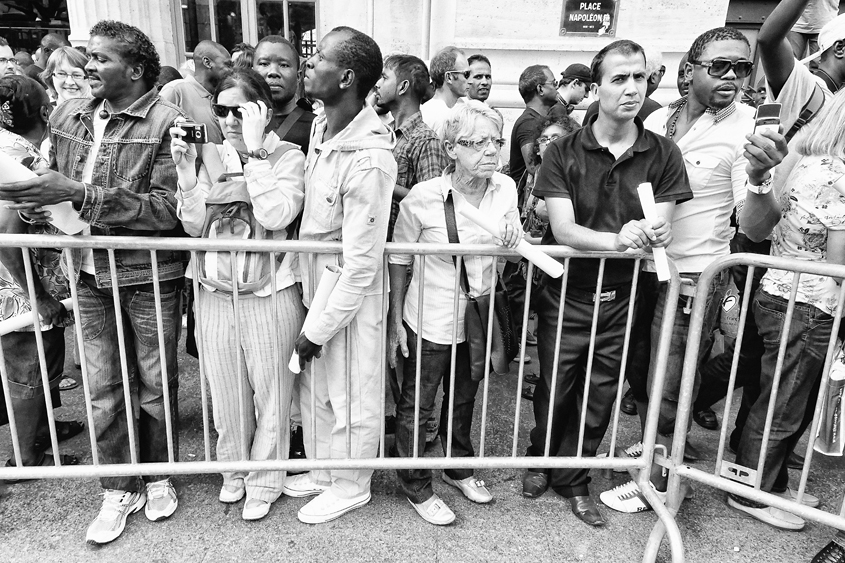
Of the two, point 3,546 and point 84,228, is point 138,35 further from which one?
point 3,546

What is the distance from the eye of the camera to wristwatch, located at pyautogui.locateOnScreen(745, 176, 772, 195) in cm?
260

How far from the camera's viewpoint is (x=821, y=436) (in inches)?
112

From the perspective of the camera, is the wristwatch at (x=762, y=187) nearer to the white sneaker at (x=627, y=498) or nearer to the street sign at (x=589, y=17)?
the white sneaker at (x=627, y=498)

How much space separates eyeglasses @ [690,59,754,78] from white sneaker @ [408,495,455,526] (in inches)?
97.8

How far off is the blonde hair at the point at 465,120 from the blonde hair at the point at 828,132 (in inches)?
55.6

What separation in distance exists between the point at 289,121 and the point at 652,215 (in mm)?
2063

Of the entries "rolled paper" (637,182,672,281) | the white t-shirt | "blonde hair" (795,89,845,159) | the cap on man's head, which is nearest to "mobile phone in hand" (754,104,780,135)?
"rolled paper" (637,182,672,281)

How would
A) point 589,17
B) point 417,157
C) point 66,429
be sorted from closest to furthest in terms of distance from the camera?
1. point 417,157
2. point 66,429
3. point 589,17

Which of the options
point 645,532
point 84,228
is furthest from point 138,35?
point 645,532

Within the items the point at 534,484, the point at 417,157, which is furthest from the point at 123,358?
the point at 534,484

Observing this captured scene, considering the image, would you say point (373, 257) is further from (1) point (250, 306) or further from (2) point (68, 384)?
(2) point (68, 384)

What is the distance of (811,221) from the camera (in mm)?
2801

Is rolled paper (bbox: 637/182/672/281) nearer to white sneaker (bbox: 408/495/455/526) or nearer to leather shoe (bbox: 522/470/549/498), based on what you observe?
leather shoe (bbox: 522/470/549/498)

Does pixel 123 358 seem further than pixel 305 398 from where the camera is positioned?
No
